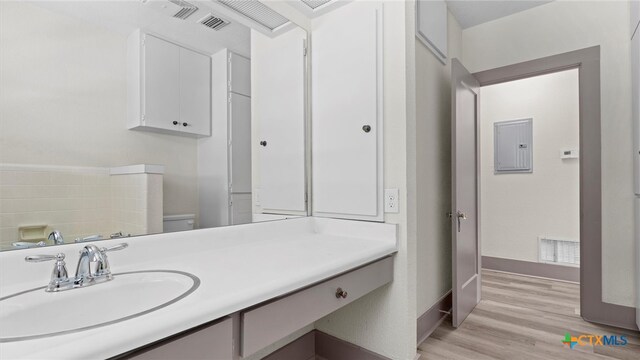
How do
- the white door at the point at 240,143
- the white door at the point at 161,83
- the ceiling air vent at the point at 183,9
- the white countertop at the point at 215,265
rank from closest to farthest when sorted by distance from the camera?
the white countertop at the point at 215,265
the white door at the point at 161,83
the ceiling air vent at the point at 183,9
the white door at the point at 240,143

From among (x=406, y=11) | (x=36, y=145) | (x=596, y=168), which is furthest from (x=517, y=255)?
(x=36, y=145)

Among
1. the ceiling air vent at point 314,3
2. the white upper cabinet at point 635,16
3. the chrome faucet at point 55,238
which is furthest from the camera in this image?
the white upper cabinet at point 635,16

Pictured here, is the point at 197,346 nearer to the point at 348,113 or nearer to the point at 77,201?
the point at 77,201

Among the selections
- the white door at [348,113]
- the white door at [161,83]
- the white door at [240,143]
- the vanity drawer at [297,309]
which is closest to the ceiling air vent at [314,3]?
the white door at [348,113]

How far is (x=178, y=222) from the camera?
130 centimetres

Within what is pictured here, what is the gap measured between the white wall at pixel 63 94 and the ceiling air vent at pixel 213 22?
39cm

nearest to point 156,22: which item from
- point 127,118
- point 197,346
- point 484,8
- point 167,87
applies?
point 167,87

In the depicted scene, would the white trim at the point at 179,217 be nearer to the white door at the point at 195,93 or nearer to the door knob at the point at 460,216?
the white door at the point at 195,93

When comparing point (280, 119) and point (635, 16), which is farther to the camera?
point (635, 16)

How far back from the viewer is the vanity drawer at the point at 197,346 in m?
0.67

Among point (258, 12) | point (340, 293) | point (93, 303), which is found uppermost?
point (258, 12)

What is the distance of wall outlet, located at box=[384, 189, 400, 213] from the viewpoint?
64.7 inches

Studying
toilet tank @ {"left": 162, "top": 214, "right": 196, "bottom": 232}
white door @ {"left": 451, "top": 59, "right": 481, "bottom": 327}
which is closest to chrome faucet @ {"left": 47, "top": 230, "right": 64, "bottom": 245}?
toilet tank @ {"left": 162, "top": 214, "right": 196, "bottom": 232}

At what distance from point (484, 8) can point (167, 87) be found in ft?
8.95
